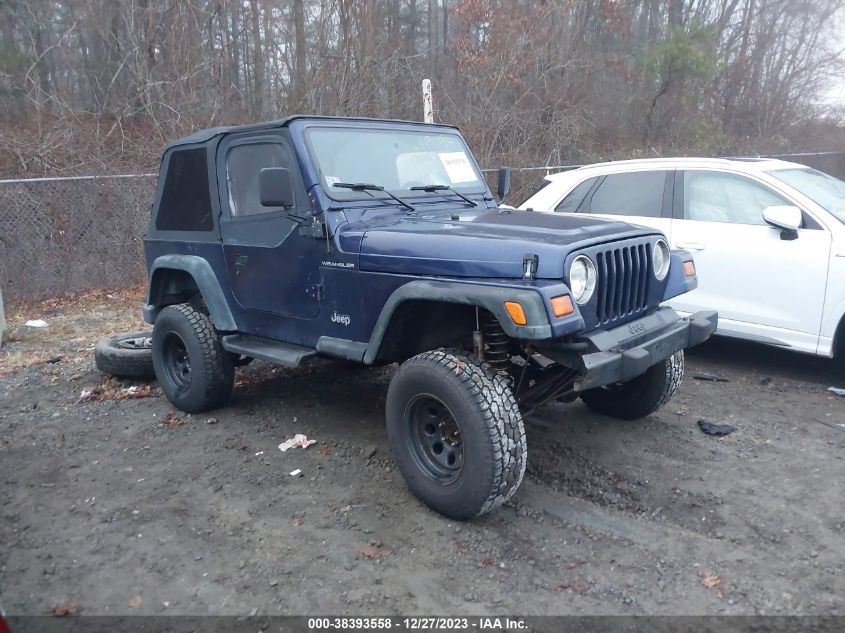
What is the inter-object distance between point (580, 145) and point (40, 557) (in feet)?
50.0

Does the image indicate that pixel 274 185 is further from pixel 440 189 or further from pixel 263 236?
pixel 440 189

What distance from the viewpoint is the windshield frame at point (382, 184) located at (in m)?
4.27

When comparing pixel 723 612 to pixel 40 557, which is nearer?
pixel 723 612

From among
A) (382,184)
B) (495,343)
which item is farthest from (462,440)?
(382,184)

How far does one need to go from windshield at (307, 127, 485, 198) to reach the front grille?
1476 mm

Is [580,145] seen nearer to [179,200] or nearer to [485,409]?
[179,200]

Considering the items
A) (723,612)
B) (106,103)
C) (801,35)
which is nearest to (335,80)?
(106,103)

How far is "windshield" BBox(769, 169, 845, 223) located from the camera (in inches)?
222

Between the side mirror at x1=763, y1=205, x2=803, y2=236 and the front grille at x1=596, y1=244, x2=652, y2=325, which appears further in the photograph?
the side mirror at x1=763, y1=205, x2=803, y2=236

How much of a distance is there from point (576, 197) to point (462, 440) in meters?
4.05

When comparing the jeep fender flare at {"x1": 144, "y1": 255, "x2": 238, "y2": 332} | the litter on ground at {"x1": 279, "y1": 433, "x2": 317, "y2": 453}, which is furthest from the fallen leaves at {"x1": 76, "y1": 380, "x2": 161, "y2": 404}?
the litter on ground at {"x1": 279, "y1": 433, "x2": 317, "y2": 453}

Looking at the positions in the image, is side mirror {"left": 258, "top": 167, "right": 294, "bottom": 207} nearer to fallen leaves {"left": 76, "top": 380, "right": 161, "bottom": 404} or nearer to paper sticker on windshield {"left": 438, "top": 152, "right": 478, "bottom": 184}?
paper sticker on windshield {"left": 438, "top": 152, "right": 478, "bottom": 184}

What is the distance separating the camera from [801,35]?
2312 cm

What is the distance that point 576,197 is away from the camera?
271 inches
